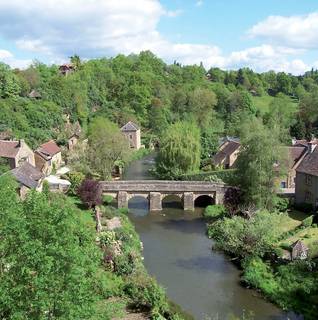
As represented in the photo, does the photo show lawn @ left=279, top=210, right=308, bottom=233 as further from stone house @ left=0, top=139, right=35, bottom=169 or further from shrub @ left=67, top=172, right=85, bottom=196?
stone house @ left=0, top=139, right=35, bottom=169

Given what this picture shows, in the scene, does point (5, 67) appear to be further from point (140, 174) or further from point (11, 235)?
point (11, 235)

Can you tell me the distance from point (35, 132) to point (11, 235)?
56.9 metres

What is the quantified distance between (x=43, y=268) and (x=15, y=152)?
1737 inches

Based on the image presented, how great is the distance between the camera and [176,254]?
41.2 m

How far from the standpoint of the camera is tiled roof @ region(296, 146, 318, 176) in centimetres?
4988

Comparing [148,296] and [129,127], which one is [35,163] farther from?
[148,296]

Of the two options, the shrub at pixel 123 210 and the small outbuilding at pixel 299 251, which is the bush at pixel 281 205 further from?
the shrub at pixel 123 210

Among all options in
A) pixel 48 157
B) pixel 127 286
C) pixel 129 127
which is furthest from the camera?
pixel 129 127

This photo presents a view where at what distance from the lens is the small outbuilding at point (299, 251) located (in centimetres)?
3572

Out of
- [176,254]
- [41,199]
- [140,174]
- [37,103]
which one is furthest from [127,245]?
[37,103]

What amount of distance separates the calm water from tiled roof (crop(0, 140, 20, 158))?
53.7ft

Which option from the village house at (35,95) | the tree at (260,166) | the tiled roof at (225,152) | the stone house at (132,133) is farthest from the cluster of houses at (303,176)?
the village house at (35,95)

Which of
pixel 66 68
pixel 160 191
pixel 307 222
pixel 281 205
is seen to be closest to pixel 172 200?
pixel 160 191

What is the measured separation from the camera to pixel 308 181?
50469 mm
